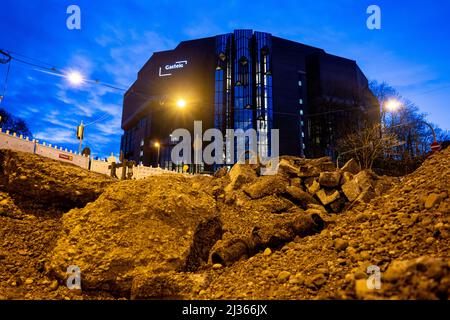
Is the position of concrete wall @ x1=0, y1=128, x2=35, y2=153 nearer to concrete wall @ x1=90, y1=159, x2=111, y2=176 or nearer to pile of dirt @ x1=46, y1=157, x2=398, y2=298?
concrete wall @ x1=90, y1=159, x2=111, y2=176

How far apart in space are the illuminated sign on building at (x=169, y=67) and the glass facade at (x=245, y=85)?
7.82 meters

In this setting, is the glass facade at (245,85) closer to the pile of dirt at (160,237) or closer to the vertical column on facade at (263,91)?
the vertical column on facade at (263,91)

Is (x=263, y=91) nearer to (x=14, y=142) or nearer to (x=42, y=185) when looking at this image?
(x=14, y=142)

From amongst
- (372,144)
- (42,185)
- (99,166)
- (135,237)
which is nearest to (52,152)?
(99,166)

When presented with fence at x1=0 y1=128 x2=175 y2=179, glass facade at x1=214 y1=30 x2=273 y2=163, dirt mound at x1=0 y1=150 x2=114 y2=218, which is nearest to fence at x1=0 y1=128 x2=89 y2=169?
fence at x1=0 y1=128 x2=175 y2=179

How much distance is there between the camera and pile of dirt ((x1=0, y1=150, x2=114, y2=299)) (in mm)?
5168

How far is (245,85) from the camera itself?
154ft

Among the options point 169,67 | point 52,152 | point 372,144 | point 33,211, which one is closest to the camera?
point 33,211

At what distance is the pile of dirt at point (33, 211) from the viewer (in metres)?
5.17

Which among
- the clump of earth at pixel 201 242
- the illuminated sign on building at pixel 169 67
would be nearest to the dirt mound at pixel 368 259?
the clump of earth at pixel 201 242

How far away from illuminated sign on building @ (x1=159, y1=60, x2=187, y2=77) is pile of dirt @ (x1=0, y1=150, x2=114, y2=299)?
48.1 metres

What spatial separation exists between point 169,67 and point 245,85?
55.8 feet

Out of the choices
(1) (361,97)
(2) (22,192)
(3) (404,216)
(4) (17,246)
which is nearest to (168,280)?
(4) (17,246)

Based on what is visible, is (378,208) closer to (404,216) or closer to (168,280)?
(404,216)
